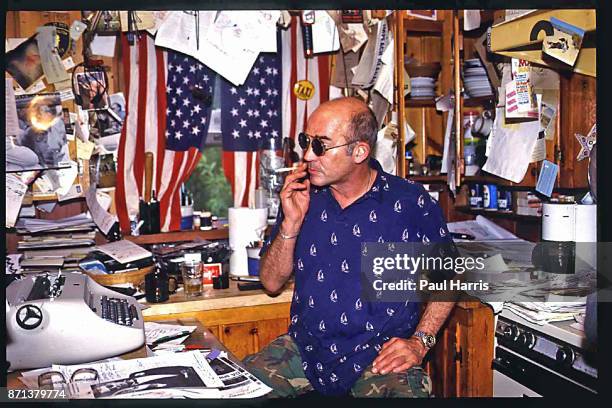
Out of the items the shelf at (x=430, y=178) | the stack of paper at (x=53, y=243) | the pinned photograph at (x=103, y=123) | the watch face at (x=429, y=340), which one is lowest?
the watch face at (x=429, y=340)

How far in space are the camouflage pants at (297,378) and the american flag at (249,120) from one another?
1255 millimetres

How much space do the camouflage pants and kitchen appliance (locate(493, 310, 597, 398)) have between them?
0.35 meters

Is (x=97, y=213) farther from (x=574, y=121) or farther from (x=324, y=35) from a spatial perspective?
(x=574, y=121)

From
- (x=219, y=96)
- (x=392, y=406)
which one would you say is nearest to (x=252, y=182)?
(x=219, y=96)

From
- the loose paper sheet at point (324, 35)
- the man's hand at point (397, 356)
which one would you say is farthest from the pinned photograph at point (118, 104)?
the man's hand at point (397, 356)

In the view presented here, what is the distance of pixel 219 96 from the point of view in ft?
11.0

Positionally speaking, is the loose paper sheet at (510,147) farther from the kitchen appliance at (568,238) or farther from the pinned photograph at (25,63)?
the pinned photograph at (25,63)

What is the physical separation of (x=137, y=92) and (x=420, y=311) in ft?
5.91

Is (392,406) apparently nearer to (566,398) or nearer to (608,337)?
(566,398)

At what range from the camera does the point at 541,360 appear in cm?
208

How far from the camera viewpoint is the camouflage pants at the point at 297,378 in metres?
2.07

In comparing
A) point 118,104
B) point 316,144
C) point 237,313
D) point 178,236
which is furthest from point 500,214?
point 118,104

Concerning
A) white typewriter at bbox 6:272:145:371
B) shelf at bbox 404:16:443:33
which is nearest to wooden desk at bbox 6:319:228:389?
white typewriter at bbox 6:272:145:371

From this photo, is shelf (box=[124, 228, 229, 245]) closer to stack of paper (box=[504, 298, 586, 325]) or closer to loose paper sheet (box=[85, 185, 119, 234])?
loose paper sheet (box=[85, 185, 119, 234])
